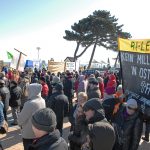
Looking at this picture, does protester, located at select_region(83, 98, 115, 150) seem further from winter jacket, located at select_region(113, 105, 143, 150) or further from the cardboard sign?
the cardboard sign

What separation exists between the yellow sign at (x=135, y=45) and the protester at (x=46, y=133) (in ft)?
12.3

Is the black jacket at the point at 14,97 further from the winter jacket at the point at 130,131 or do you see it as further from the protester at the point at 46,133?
the protester at the point at 46,133

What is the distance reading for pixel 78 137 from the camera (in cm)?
455

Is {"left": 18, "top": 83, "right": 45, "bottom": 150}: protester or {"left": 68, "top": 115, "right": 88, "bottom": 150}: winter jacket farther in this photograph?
{"left": 18, "top": 83, "right": 45, "bottom": 150}: protester

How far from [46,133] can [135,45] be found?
13.7 ft

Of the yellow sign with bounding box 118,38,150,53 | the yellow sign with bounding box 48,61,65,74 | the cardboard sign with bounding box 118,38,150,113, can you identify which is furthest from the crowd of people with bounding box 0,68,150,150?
the yellow sign with bounding box 48,61,65,74

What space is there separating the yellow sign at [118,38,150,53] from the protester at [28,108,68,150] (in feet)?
12.3

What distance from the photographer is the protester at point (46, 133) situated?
10.8 ft

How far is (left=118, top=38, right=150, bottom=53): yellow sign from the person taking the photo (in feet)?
21.8

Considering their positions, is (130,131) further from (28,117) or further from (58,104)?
(58,104)

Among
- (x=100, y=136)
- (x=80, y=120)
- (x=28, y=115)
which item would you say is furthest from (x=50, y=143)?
(x=28, y=115)

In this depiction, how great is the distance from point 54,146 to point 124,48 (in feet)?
14.7

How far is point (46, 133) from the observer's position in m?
3.38

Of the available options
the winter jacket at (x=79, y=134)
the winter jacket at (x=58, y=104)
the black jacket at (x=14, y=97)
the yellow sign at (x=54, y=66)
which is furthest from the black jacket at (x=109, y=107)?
the yellow sign at (x=54, y=66)
